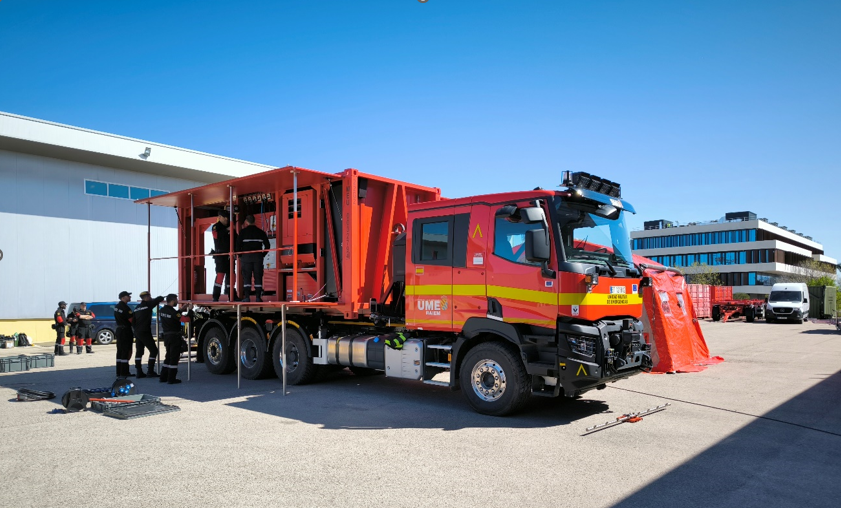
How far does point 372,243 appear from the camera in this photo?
31.8 ft

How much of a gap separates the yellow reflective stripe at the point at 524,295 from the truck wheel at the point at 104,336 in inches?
727

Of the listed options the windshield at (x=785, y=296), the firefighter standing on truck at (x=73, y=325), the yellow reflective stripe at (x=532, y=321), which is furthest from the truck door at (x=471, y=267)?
the windshield at (x=785, y=296)

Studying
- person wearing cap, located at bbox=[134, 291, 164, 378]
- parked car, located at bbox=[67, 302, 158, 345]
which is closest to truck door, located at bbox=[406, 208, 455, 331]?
person wearing cap, located at bbox=[134, 291, 164, 378]

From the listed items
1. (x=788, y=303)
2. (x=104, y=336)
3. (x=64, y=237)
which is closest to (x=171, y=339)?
(x=104, y=336)

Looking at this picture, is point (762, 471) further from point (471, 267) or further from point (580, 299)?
point (471, 267)

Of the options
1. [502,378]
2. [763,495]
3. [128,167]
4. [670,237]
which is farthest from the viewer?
[670,237]

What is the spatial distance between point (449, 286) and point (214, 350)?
6.54 metres

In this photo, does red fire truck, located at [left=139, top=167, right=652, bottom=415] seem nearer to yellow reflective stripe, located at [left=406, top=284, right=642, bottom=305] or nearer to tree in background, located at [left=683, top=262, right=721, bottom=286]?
yellow reflective stripe, located at [left=406, top=284, right=642, bottom=305]

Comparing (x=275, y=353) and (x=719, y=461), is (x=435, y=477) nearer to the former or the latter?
(x=719, y=461)

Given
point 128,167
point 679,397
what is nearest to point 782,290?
point 679,397

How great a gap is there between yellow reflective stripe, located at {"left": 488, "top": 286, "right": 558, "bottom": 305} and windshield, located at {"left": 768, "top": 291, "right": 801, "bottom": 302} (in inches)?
1329

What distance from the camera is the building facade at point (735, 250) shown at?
7969 centimetres

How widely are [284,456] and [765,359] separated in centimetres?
1341

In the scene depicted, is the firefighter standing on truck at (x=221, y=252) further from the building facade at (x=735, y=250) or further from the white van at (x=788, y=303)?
the building facade at (x=735, y=250)
